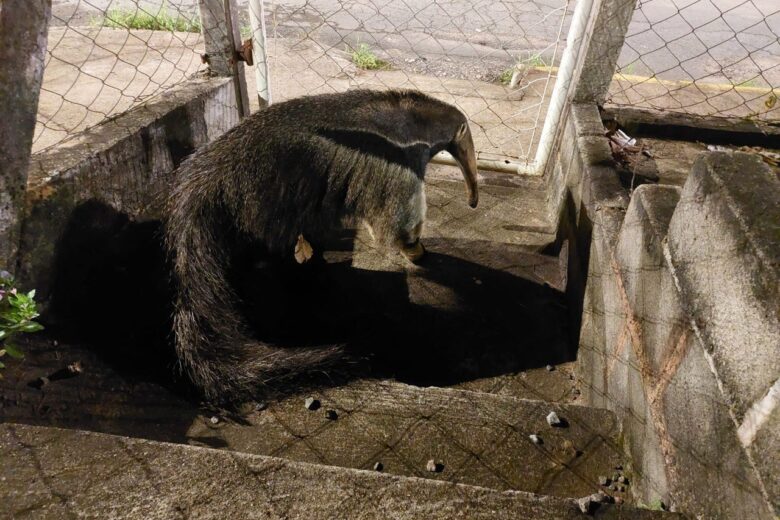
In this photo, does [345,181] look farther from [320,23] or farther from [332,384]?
[320,23]

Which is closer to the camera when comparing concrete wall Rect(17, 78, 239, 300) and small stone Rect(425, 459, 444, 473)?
small stone Rect(425, 459, 444, 473)

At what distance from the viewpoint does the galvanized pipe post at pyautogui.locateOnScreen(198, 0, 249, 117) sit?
4.19 metres

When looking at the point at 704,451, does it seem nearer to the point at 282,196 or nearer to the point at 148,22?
the point at 282,196

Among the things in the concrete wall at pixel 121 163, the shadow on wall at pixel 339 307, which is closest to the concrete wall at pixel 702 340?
the shadow on wall at pixel 339 307

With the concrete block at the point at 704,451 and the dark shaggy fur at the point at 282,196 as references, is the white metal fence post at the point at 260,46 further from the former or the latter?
the concrete block at the point at 704,451

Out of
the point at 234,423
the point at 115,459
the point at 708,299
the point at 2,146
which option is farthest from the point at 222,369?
the point at 708,299

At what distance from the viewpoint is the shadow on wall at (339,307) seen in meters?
2.89

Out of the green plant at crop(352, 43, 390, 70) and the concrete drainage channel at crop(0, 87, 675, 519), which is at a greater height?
the green plant at crop(352, 43, 390, 70)

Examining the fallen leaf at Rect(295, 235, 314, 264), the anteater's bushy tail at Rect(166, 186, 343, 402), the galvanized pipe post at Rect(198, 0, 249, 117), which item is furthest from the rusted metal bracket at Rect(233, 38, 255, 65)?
the anteater's bushy tail at Rect(166, 186, 343, 402)

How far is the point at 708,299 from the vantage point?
1.69 metres

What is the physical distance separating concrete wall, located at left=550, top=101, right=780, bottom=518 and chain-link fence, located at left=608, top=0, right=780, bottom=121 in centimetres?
375

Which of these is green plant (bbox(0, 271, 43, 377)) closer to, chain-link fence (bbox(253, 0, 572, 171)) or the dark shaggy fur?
the dark shaggy fur

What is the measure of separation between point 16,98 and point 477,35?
952cm

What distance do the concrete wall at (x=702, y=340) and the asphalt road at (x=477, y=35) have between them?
6.76m
